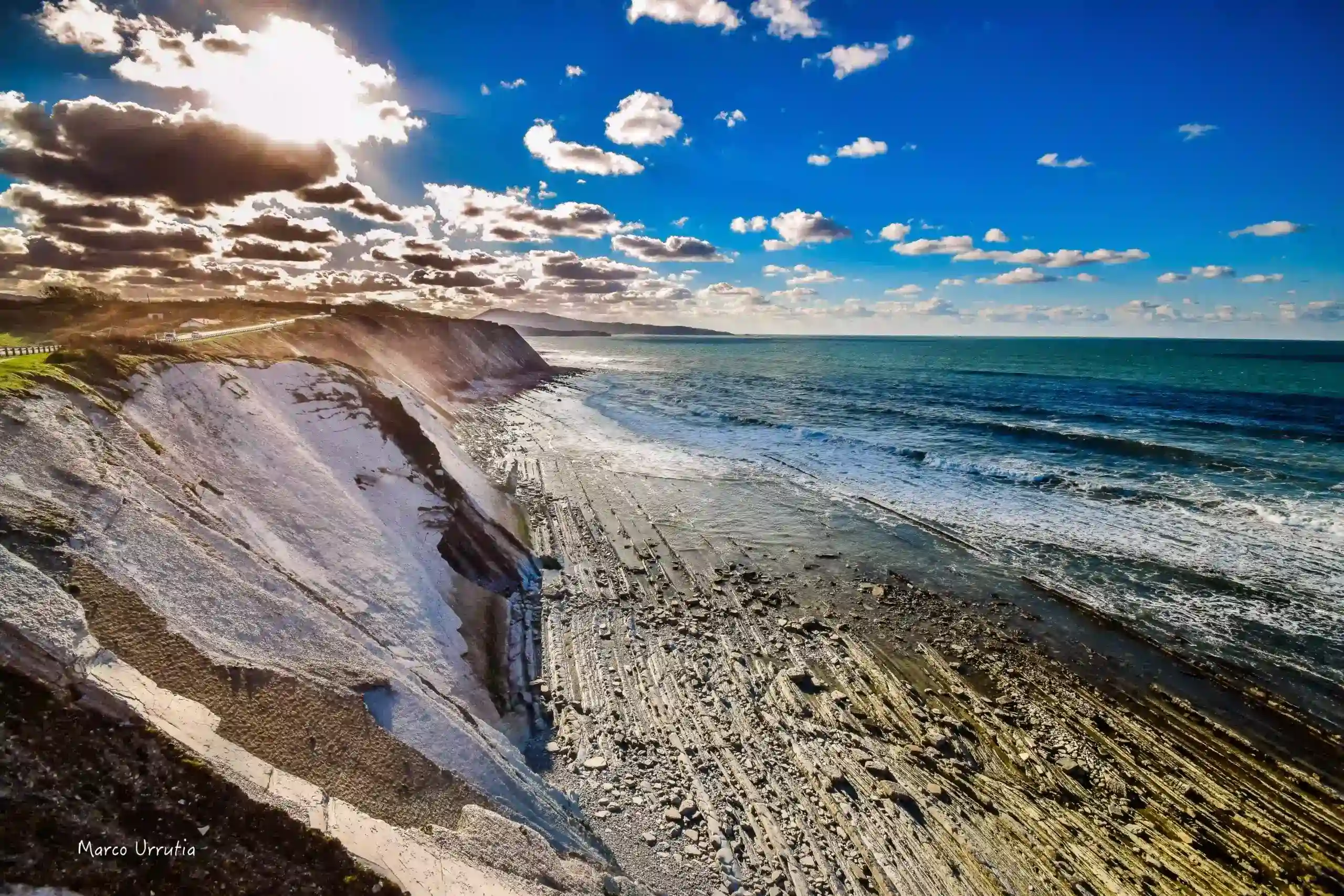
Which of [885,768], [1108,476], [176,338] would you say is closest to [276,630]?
[885,768]

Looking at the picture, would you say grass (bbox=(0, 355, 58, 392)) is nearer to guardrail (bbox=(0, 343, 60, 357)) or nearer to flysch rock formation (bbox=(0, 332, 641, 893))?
flysch rock formation (bbox=(0, 332, 641, 893))

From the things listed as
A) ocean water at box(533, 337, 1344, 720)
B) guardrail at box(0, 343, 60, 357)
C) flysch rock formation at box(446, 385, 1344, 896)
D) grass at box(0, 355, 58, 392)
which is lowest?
flysch rock formation at box(446, 385, 1344, 896)

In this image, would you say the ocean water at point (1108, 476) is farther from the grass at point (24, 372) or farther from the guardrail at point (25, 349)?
the guardrail at point (25, 349)

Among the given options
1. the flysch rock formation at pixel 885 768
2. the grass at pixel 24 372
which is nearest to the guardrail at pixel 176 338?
the grass at pixel 24 372

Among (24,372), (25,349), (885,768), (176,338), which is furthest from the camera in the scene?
(25,349)

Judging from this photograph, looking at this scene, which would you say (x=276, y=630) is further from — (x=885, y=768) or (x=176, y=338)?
(x=176, y=338)

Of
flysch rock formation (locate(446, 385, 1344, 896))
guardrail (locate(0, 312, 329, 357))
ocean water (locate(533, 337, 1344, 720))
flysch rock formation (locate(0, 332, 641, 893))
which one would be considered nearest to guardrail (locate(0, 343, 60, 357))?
guardrail (locate(0, 312, 329, 357))
